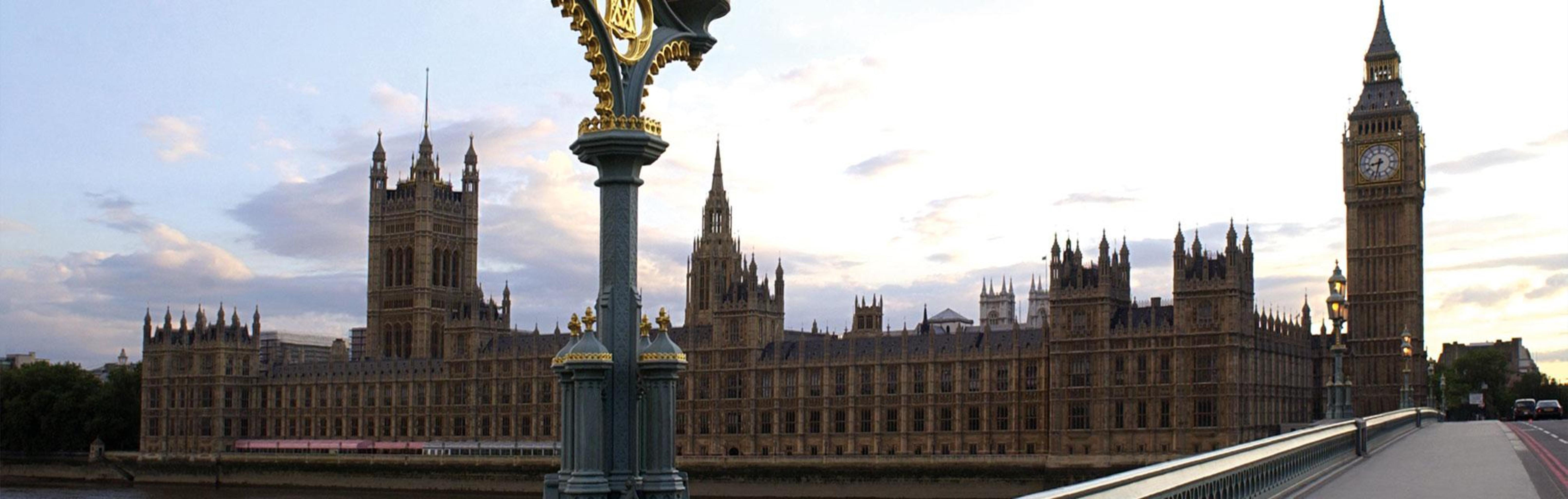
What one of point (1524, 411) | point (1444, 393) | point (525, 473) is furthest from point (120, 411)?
point (1524, 411)

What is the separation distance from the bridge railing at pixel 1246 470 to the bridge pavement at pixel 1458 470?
0.41m

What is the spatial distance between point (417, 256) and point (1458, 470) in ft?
426

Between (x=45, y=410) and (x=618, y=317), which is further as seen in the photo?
(x=45, y=410)

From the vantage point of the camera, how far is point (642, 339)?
10992 millimetres

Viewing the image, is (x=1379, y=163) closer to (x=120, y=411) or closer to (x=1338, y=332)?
(x=1338, y=332)

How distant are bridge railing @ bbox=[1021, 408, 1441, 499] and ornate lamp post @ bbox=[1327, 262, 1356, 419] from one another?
107 centimetres

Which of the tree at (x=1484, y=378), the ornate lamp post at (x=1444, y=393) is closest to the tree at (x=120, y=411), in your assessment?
the ornate lamp post at (x=1444, y=393)

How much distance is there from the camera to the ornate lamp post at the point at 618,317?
10.6m

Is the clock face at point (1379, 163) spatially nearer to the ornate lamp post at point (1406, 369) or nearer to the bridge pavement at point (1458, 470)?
the ornate lamp post at point (1406, 369)

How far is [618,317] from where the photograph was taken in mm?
10766

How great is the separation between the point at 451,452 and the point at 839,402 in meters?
32.1

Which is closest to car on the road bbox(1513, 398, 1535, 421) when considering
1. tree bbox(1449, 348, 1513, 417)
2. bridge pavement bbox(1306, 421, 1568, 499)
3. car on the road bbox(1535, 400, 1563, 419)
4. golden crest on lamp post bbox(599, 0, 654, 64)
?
car on the road bbox(1535, 400, 1563, 419)

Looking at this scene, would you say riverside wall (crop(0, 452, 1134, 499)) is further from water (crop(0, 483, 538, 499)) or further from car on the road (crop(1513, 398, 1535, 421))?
car on the road (crop(1513, 398, 1535, 421))

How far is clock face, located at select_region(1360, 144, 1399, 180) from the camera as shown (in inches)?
4176
